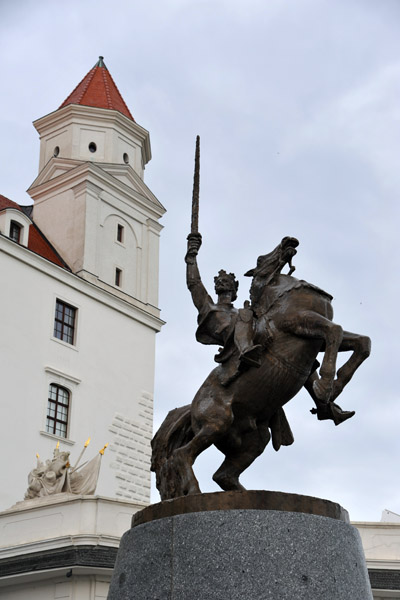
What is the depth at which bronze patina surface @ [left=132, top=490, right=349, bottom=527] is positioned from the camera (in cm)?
590

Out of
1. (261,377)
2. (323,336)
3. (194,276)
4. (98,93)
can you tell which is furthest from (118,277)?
(323,336)

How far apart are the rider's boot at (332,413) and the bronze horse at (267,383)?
1 centimetres

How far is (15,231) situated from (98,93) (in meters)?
10.1

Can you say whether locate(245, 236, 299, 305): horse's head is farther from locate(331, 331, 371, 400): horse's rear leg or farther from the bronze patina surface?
the bronze patina surface

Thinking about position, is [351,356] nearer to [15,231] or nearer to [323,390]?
[323,390]

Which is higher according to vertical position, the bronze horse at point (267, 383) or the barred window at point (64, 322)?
the barred window at point (64, 322)

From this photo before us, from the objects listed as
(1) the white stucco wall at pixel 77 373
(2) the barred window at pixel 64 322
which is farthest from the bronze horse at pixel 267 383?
(2) the barred window at pixel 64 322

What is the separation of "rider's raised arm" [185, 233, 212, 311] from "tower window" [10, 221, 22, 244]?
82.9 ft

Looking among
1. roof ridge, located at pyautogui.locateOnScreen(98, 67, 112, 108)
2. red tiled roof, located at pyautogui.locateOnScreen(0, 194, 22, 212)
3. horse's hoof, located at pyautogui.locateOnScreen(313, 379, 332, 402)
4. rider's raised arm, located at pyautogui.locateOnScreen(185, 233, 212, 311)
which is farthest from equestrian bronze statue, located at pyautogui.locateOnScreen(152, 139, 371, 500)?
roof ridge, located at pyautogui.locateOnScreen(98, 67, 112, 108)

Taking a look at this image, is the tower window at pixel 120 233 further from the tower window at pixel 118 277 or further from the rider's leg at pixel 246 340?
the rider's leg at pixel 246 340

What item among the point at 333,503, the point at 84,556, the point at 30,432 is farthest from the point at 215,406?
the point at 30,432

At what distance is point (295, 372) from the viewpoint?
6.65 meters

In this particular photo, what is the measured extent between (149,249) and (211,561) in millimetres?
32429

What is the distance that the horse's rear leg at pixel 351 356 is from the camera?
6648mm
